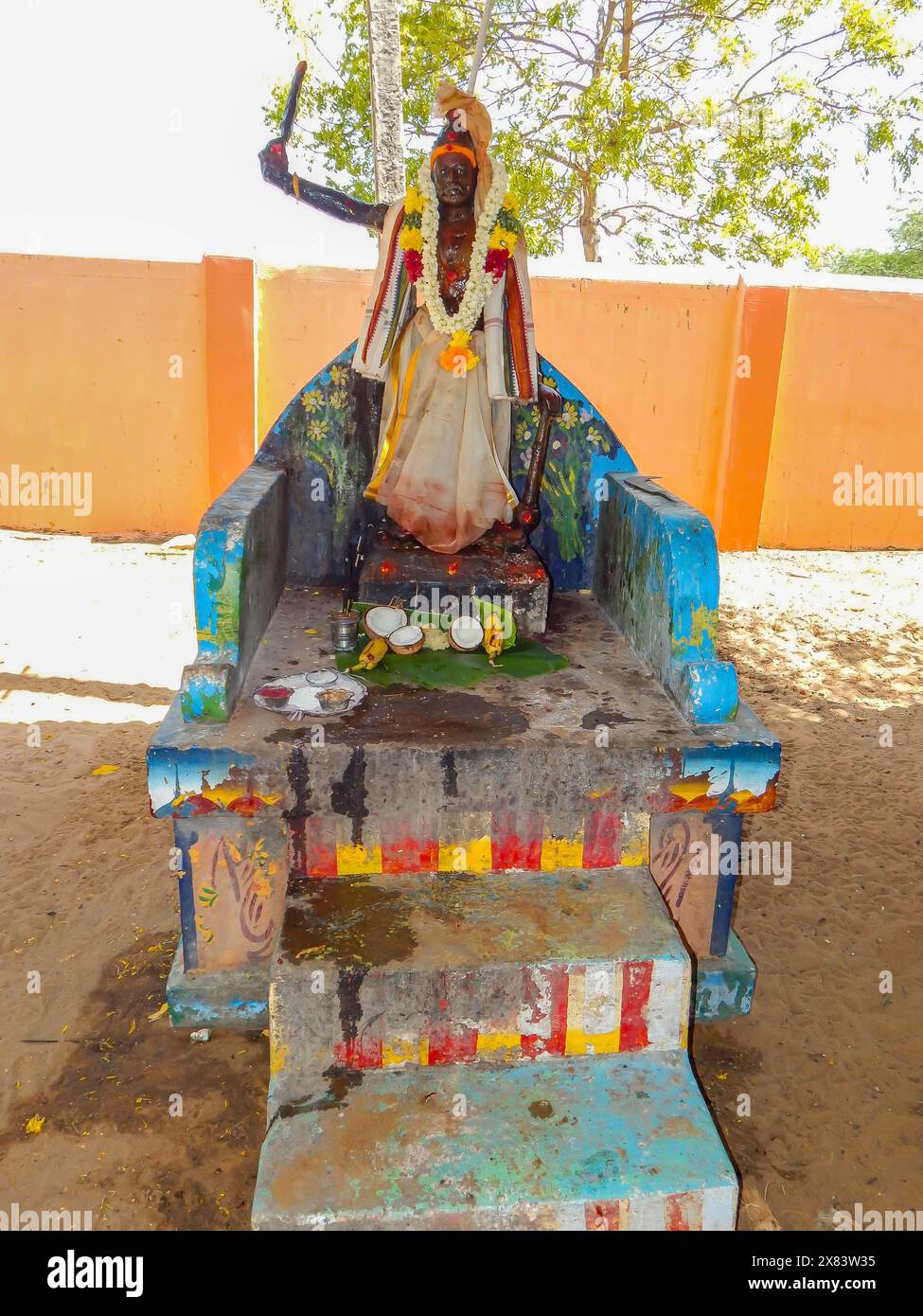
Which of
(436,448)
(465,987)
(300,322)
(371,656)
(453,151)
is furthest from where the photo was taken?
(300,322)

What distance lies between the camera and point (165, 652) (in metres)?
6.06

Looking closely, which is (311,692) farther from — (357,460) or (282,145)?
(282,145)

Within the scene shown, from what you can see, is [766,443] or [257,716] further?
[766,443]

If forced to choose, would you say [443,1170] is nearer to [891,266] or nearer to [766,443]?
[766,443]

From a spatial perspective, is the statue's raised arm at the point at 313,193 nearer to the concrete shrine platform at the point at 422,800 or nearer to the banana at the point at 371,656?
the banana at the point at 371,656

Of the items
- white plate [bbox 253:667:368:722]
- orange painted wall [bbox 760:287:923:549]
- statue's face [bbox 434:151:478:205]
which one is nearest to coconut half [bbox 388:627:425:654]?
white plate [bbox 253:667:368:722]

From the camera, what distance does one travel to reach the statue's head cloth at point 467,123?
358 cm

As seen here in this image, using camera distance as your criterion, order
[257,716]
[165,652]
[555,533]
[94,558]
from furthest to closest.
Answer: [94,558] < [165,652] < [555,533] < [257,716]

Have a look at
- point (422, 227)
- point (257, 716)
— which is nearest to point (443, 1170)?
A: point (257, 716)

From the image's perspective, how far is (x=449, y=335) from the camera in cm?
376

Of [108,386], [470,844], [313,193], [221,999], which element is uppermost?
[313,193]

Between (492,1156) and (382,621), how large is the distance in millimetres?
1795

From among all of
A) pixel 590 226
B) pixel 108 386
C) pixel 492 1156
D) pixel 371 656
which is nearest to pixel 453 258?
pixel 371 656

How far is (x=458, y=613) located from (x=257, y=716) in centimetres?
96
